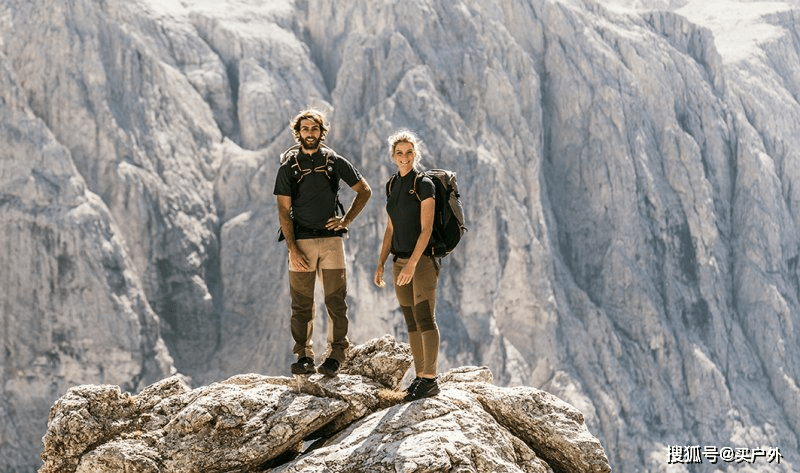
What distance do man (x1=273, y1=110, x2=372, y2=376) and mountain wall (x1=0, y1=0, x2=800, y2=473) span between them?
58074 mm

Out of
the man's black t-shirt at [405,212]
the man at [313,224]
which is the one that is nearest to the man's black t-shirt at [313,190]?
the man at [313,224]

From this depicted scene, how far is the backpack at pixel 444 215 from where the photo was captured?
43.5 feet

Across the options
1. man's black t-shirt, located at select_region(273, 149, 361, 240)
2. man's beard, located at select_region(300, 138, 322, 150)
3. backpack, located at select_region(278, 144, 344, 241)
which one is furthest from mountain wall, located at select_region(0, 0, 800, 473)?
man's beard, located at select_region(300, 138, 322, 150)

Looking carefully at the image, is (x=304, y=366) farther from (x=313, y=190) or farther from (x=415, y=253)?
(x=313, y=190)

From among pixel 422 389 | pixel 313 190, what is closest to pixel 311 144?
pixel 313 190

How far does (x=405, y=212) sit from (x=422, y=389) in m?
2.37

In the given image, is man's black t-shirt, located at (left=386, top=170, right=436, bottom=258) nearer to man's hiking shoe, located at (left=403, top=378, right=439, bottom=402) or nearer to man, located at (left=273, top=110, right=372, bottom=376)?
man, located at (left=273, top=110, right=372, bottom=376)

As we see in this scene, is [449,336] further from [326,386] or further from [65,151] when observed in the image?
[326,386]

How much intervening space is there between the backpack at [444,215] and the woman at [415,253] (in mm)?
168

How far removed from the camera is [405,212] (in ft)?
43.4

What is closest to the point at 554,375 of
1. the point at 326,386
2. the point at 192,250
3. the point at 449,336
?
the point at 449,336

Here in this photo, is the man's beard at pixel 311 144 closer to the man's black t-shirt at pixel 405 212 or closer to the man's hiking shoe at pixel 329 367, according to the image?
the man's black t-shirt at pixel 405 212

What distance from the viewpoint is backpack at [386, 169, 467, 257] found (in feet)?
43.5

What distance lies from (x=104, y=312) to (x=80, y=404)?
62286 mm
